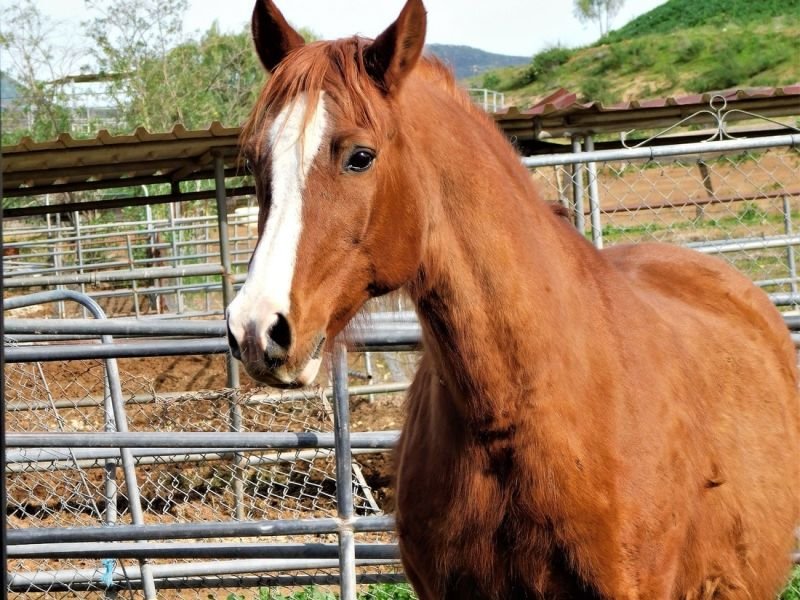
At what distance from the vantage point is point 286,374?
2115 mm

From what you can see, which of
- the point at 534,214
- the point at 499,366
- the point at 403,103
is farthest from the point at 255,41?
the point at 499,366

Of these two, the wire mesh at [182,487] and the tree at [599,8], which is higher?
the tree at [599,8]

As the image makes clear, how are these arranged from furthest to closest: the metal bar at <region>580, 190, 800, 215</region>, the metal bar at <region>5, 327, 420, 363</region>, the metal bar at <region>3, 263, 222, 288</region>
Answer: the metal bar at <region>3, 263, 222, 288</region>, the metal bar at <region>580, 190, 800, 215</region>, the metal bar at <region>5, 327, 420, 363</region>

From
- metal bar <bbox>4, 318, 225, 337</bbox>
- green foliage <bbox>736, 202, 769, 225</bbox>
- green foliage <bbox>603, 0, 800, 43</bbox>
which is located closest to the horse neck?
metal bar <bbox>4, 318, 225, 337</bbox>

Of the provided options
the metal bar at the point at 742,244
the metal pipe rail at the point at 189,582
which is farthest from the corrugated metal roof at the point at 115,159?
the metal bar at the point at 742,244

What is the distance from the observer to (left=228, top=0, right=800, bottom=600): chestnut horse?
2.20m

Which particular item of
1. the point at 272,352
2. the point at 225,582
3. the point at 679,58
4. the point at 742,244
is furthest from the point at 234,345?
the point at 679,58

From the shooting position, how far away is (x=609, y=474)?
2506mm

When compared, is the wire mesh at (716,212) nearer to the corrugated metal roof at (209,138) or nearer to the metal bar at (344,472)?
the corrugated metal roof at (209,138)

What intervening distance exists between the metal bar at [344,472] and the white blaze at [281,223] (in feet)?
4.61

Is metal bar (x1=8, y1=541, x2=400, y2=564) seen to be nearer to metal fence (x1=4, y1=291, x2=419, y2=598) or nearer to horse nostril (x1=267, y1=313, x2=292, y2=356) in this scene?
metal fence (x1=4, y1=291, x2=419, y2=598)

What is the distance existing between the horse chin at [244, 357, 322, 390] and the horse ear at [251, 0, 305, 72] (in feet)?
2.84

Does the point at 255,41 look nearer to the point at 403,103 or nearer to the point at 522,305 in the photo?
the point at 403,103

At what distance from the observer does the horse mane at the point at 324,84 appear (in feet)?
7.39
